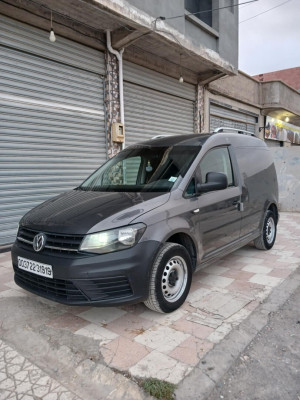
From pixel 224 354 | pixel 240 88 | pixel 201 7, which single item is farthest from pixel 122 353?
pixel 240 88

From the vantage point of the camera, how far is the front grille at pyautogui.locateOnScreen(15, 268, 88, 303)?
2699 millimetres

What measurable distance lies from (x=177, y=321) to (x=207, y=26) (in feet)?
30.6

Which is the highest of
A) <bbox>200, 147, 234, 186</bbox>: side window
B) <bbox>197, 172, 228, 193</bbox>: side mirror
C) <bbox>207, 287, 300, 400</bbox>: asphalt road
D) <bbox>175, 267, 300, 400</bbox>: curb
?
<bbox>200, 147, 234, 186</bbox>: side window

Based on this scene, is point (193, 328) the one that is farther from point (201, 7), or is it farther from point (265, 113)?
point (265, 113)

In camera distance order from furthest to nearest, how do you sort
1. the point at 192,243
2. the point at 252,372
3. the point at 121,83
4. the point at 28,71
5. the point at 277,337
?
the point at 121,83 → the point at 28,71 → the point at 192,243 → the point at 277,337 → the point at 252,372

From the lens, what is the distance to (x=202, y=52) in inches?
361

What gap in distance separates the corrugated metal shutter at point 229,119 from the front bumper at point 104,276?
10134 mm

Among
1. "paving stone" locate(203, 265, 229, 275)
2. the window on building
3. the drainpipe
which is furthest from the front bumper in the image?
the window on building

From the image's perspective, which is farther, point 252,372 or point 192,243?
point 192,243

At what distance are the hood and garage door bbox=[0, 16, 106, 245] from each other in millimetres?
2925

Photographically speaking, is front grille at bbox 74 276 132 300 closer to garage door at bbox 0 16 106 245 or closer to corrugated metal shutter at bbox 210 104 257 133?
garage door at bbox 0 16 106 245

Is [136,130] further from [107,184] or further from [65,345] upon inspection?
[65,345]

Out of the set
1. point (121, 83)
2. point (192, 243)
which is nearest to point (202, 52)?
point (121, 83)

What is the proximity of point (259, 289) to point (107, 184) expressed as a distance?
7.15ft
